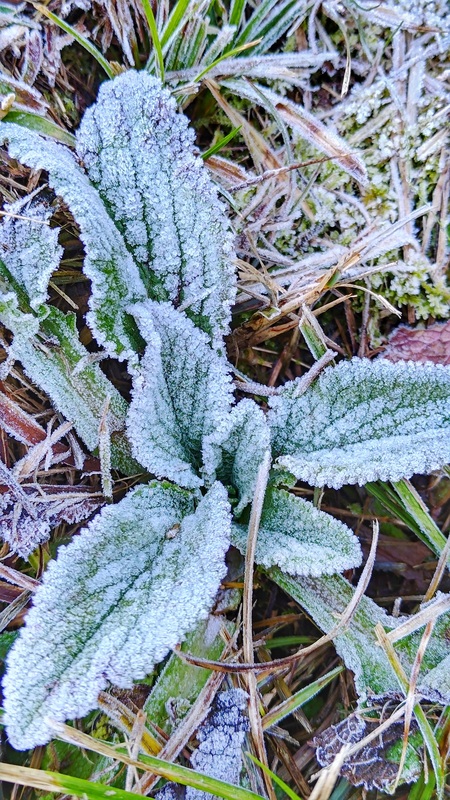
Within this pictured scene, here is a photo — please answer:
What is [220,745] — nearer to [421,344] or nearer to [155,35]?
[421,344]

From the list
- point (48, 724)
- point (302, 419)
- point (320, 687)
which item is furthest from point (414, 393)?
point (48, 724)

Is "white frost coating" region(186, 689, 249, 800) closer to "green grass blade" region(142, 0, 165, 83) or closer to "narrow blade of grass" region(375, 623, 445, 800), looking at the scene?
"narrow blade of grass" region(375, 623, 445, 800)

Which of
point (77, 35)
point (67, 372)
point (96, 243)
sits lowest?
point (67, 372)

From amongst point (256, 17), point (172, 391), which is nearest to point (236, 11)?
point (256, 17)

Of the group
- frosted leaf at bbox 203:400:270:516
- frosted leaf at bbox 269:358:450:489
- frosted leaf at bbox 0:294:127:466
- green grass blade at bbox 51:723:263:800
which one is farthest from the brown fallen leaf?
green grass blade at bbox 51:723:263:800

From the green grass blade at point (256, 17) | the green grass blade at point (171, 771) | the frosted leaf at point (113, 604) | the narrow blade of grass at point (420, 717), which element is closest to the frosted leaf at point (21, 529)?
the frosted leaf at point (113, 604)

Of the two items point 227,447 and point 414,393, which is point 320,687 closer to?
point 227,447
